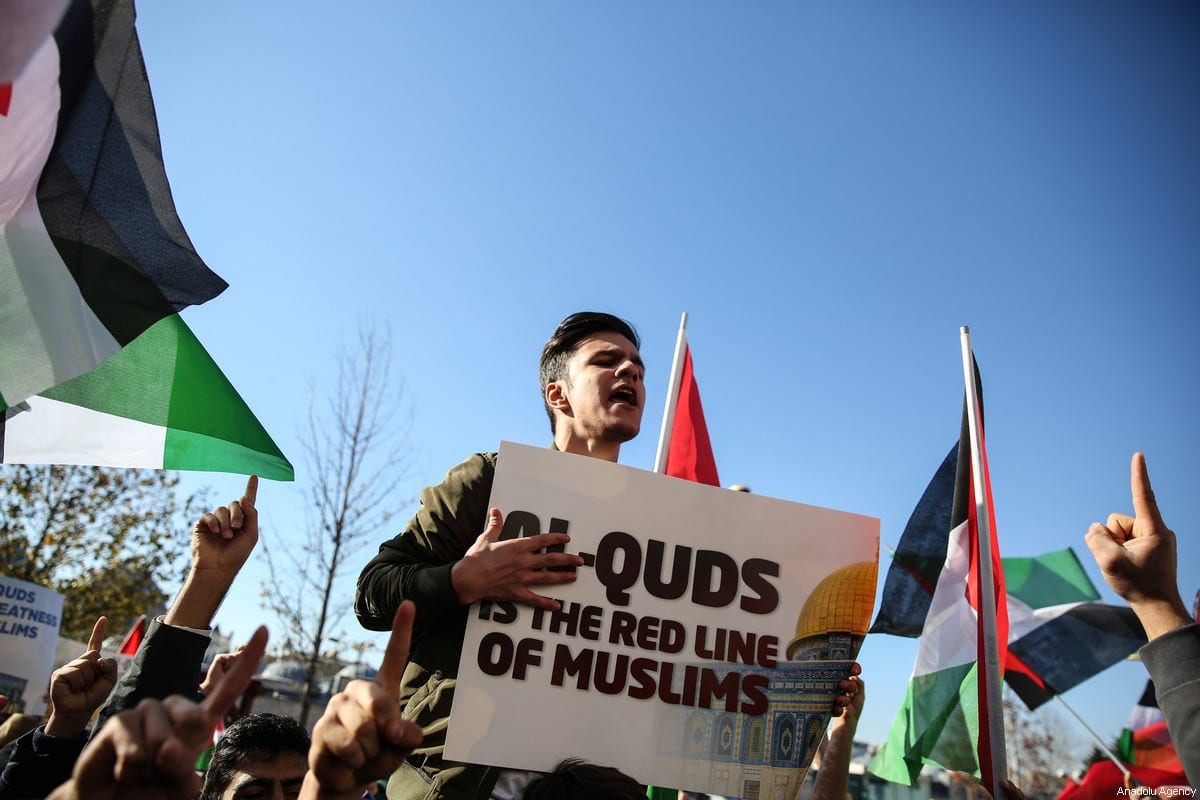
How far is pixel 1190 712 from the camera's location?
1611mm

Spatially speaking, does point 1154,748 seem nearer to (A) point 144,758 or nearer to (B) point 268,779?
(B) point 268,779

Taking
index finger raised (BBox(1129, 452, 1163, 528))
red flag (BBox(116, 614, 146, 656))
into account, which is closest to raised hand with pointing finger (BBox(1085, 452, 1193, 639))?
index finger raised (BBox(1129, 452, 1163, 528))

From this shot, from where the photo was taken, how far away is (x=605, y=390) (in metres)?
2.72

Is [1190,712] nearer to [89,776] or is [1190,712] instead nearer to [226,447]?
[89,776]

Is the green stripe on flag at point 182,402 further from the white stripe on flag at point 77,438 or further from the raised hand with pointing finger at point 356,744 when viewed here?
the raised hand with pointing finger at point 356,744

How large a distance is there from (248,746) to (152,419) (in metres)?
1.25

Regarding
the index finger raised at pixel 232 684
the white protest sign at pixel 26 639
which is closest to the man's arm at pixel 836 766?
the index finger raised at pixel 232 684

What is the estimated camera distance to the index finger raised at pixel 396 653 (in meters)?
1.43

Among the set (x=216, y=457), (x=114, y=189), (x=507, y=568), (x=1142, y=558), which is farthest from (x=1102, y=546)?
(x=114, y=189)

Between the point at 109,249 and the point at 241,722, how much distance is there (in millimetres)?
1800

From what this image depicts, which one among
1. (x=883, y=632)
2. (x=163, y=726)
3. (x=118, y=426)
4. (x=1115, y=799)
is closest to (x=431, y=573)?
(x=163, y=726)

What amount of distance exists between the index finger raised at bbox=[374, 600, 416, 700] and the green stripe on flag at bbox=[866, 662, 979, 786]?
11.4 ft

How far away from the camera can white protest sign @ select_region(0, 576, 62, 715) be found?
8773 millimetres

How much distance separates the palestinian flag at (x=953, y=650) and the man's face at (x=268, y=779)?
2910mm
